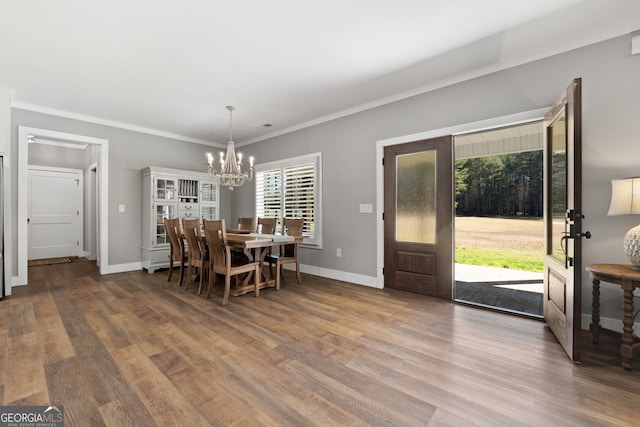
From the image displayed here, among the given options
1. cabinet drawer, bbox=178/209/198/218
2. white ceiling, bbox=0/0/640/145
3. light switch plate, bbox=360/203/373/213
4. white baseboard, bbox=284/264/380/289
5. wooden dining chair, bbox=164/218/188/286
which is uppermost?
white ceiling, bbox=0/0/640/145

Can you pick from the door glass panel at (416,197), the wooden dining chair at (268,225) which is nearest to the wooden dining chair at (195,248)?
the wooden dining chair at (268,225)

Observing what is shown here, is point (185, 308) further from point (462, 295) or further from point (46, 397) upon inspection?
point (462, 295)

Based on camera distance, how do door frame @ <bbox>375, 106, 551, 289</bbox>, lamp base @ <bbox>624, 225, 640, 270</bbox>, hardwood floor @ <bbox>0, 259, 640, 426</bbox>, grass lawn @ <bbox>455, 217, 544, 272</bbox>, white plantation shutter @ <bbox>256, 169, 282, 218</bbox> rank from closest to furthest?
hardwood floor @ <bbox>0, 259, 640, 426</bbox> < lamp base @ <bbox>624, 225, 640, 270</bbox> < door frame @ <bbox>375, 106, 551, 289</bbox> < white plantation shutter @ <bbox>256, 169, 282, 218</bbox> < grass lawn @ <bbox>455, 217, 544, 272</bbox>

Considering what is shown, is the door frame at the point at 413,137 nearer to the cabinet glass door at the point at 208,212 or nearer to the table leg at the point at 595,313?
the table leg at the point at 595,313

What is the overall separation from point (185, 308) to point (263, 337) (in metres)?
1.25

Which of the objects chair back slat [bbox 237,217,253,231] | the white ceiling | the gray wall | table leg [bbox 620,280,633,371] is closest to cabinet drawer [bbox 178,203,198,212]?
chair back slat [bbox 237,217,253,231]

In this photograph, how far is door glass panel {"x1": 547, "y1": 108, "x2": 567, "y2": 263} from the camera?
226 cm

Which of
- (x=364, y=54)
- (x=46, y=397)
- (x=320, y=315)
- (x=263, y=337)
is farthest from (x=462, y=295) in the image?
(x=46, y=397)

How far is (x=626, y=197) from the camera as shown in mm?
2160

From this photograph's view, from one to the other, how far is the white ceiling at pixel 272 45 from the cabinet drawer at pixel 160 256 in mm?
2527

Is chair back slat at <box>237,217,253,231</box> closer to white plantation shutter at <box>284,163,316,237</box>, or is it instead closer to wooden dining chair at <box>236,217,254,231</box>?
wooden dining chair at <box>236,217,254,231</box>

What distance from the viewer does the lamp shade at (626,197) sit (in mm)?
2117

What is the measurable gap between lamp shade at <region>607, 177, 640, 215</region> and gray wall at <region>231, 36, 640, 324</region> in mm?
345

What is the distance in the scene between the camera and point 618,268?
2152 millimetres
